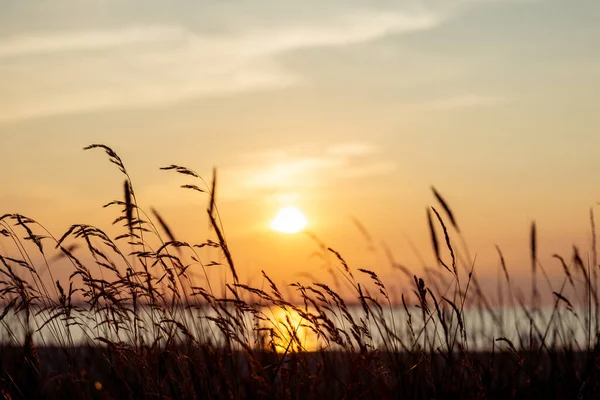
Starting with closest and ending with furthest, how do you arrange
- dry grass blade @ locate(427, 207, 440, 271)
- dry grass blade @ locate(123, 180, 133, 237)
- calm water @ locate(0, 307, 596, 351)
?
calm water @ locate(0, 307, 596, 351), dry grass blade @ locate(123, 180, 133, 237), dry grass blade @ locate(427, 207, 440, 271)

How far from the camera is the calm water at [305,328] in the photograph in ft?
10.0

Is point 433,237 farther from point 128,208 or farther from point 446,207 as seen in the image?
point 128,208

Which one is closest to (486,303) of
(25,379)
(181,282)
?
(181,282)

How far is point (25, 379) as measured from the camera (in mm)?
4457

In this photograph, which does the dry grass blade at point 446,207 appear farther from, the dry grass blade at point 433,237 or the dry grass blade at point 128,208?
the dry grass blade at point 128,208

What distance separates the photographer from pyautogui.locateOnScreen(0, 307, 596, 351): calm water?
3.05 meters

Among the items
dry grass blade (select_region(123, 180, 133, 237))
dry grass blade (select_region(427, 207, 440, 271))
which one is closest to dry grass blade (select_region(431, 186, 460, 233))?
dry grass blade (select_region(427, 207, 440, 271))

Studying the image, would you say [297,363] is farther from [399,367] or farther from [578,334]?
[578,334]

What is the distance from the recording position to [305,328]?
11.4 ft

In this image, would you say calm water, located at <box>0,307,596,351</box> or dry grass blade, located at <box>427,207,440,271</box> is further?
dry grass blade, located at <box>427,207,440,271</box>

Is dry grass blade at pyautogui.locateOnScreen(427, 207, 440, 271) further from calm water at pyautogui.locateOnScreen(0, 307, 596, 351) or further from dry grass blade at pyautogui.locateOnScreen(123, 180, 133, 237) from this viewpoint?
dry grass blade at pyautogui.locateOnScreen(123, 180, 133, 237)

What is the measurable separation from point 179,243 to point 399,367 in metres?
0.95

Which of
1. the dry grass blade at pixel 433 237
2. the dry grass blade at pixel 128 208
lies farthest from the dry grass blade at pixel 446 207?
the dry grass blade at pixel 128 208

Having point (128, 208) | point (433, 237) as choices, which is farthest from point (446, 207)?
point (128, 208)
